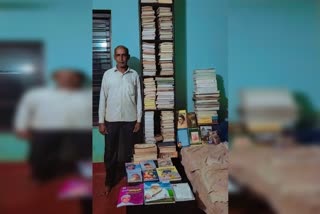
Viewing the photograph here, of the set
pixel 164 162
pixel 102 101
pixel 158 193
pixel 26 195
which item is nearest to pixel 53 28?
pixel 26 195

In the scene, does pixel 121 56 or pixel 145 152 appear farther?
pixel 145 152

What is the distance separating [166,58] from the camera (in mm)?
2258

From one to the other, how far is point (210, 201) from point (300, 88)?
1.22m

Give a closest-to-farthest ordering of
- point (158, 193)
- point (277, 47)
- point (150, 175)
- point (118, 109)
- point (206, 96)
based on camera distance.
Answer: point (277, 47) → point (158, 193) → point (150, 175) → point (118, 109) → point (206, 96)

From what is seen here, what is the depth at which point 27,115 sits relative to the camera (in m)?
0.63

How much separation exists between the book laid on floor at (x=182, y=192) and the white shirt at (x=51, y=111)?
1.33 meters

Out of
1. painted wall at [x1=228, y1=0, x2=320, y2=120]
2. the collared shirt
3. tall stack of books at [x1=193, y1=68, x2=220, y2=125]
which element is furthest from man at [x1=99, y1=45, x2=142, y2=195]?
painted wall at [x1=228, y1=0, x2=320, y2=120]

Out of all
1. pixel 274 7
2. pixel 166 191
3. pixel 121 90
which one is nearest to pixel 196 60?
pixel 121 90

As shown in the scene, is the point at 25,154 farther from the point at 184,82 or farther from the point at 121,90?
the point at 184,82

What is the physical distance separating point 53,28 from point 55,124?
0.68 feet

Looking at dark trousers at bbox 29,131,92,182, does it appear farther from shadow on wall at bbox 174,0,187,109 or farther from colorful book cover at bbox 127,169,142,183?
shadow on wall at bbox 174,0,187,109

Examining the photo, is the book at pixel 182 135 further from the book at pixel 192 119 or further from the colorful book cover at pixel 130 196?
the colorful book cover at pixel 130 196

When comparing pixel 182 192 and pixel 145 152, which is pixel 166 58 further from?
pixel 182 192

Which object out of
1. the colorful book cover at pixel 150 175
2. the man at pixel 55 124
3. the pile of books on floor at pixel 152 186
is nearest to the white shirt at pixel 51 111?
the man at pixel 55 124
